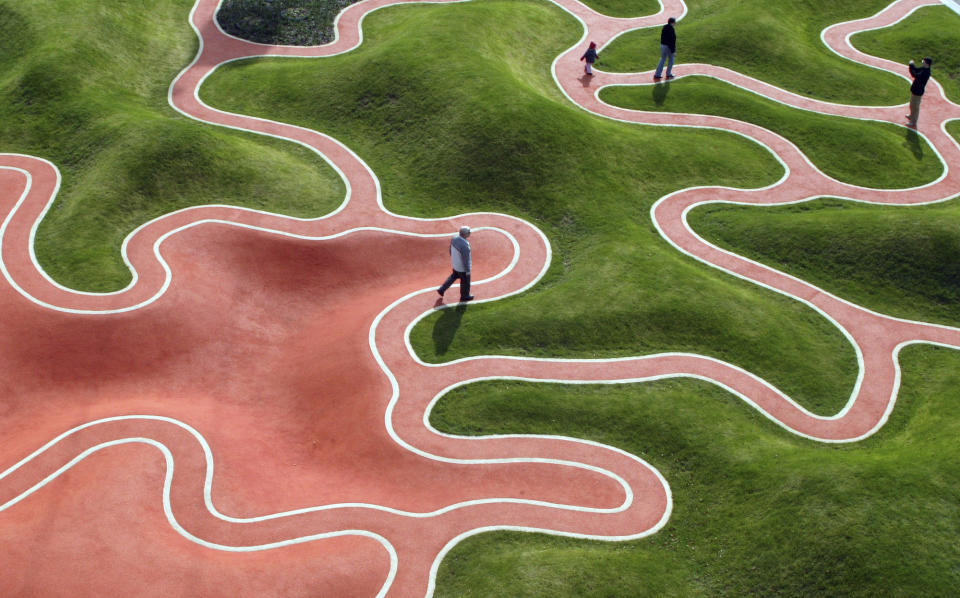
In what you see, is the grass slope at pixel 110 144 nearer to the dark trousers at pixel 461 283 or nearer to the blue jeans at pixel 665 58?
the dark trousers at pixel 461 283

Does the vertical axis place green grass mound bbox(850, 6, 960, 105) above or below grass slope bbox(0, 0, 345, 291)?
above

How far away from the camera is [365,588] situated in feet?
67.9

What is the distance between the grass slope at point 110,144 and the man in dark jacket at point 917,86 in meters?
27.5

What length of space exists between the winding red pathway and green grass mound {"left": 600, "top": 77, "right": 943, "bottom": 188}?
1133 mm

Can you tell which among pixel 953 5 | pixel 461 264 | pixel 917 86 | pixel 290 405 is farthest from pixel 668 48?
pixel 290 405

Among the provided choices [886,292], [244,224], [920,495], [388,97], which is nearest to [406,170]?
[388,97]

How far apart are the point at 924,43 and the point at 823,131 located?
13659mm

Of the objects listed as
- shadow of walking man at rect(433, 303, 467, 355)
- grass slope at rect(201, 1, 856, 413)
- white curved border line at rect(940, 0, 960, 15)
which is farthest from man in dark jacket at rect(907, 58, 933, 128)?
shadow of walking man at rect(433, 303, 467, 355)

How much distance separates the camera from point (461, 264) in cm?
2880

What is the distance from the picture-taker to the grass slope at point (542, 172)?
28.7 m

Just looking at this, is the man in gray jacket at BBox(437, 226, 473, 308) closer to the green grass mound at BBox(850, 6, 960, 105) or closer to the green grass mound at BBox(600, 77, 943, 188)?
the green grass mound at BBox(600, 77, 943, 188)

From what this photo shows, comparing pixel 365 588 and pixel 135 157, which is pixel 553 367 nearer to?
pixel 365 588

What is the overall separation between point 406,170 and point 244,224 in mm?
7616

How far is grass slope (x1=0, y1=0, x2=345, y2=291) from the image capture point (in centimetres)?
3275
